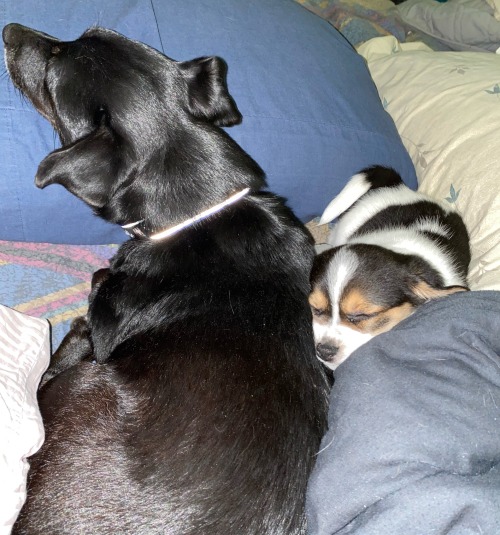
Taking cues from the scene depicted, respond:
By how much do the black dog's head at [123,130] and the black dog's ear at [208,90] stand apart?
0.05m

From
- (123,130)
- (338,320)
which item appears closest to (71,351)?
(123,130)

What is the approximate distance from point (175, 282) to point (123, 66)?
0.62 m

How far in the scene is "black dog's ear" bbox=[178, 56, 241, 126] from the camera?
185 centimetres

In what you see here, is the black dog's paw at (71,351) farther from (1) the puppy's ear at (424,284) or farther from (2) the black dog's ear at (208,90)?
(1) the puppy's ear at (424,284)

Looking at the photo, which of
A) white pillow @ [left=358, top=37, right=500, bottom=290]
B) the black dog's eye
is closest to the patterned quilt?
the black dog's eye

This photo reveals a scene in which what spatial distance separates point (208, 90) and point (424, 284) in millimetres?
931

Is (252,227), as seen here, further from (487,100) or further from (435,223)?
(487,100)

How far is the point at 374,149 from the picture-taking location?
2318mm

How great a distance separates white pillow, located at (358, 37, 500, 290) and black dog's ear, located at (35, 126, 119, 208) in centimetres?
127

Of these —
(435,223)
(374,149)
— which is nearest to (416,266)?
(435,223)

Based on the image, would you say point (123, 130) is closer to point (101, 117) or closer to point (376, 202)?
point (101, 117)

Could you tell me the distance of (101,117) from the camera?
1.63m

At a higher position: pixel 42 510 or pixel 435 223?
pixel 435 223

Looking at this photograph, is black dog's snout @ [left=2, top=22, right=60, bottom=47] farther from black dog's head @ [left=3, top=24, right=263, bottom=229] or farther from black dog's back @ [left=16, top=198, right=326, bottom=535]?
black dog's back @ [left=16, top=198, right=326, bottom=535]
